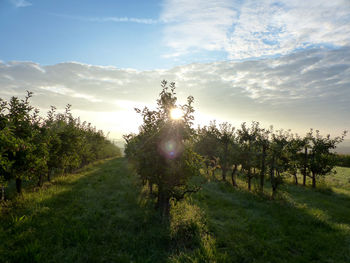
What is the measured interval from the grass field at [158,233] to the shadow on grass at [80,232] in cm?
3

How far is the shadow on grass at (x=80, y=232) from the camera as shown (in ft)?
21.7

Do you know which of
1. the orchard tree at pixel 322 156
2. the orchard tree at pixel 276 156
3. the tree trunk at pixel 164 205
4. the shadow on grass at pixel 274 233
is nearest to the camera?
the shadow on grass at pixel 274 233

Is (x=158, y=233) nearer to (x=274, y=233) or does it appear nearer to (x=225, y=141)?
(x=274, y=233)

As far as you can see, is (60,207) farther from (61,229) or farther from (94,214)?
(61,229)

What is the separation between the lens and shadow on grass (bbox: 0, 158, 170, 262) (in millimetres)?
6621

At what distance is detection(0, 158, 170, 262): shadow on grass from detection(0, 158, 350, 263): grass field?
0.03m

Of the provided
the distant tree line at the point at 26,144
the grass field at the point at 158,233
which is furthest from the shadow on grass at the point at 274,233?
the distant tree line at the point at 26,144

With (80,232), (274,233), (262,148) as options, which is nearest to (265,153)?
(262,148)

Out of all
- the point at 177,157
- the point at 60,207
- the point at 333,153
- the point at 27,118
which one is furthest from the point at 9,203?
the point at 333,153

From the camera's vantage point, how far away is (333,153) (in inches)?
926

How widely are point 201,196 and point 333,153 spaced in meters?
20.9

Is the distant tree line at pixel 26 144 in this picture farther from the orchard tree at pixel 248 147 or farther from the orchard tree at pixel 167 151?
the orchard tree at pixel 248 147

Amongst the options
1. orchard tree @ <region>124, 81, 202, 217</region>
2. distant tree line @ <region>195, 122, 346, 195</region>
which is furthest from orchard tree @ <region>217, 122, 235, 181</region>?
orchard tree @ <region>124, 81, 202, 217</region>

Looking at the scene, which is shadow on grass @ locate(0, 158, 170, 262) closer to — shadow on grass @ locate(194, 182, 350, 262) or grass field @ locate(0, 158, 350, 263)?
grass field @ locate(0, 158, 350, 263)
